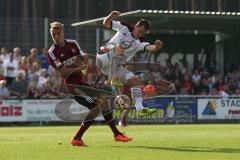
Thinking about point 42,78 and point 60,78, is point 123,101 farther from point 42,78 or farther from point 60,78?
point 42,78

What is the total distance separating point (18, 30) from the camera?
103 feet

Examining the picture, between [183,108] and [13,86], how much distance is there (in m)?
7.25

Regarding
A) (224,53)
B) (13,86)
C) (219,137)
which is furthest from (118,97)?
(224,53)

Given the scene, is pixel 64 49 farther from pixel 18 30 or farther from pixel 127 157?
pixel 18 30

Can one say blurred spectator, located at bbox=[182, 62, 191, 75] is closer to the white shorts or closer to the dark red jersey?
the white shorts

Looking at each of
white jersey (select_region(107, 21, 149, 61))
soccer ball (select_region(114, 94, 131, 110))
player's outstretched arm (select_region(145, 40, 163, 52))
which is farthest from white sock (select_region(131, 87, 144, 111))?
player's outstretched arm (select_region(145, 40, 163, 52))

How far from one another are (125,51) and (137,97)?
3.52 ft

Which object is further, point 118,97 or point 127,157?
point 118,97

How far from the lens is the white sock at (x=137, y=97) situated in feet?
49.3

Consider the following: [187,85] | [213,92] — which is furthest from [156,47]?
[213,92]

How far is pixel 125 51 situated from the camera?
50.0 ft

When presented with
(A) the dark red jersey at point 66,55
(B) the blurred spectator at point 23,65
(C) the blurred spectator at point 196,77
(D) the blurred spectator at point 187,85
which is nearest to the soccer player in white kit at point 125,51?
(A) the dark red jersey at point 66,55

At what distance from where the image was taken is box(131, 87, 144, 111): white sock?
49.3 feet

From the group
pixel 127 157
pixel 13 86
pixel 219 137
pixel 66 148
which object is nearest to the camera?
pixel 127 157
